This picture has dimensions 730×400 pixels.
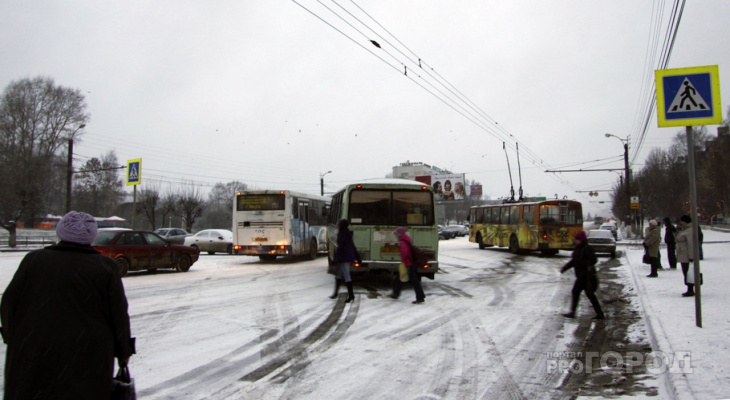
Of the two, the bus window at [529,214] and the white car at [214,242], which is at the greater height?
the bus window at [529,214]

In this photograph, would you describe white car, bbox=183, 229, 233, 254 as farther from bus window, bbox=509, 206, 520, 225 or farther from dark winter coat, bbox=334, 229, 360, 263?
dark winter coat, bbox=334, 229, 360, 263

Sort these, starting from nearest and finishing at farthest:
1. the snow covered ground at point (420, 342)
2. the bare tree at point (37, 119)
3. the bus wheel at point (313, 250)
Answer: the snow covered ground at point (420, 342) < the bus wheel at point (313, 250) < the bare tree at point (37, 119)

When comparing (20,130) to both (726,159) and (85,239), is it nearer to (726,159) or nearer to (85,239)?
(85,239)

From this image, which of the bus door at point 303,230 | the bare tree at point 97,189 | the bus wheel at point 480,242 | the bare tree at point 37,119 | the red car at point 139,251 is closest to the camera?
the red car at point 139,251

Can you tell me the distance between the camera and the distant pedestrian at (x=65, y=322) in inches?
100

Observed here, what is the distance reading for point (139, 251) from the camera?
1481 cm

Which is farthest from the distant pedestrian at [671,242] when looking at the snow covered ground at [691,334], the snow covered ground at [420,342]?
the snow covered ground at [691,334]

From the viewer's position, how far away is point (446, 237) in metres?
51.7

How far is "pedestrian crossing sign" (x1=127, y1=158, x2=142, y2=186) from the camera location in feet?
78.1

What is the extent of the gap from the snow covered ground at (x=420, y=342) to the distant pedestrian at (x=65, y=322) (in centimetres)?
198

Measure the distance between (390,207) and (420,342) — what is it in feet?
20.3

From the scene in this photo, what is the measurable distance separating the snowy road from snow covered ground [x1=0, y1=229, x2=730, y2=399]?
3 centimetres

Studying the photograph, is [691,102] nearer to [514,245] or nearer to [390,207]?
[390,207]

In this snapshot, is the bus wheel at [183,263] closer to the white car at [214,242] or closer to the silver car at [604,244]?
the white car at [214,242]
